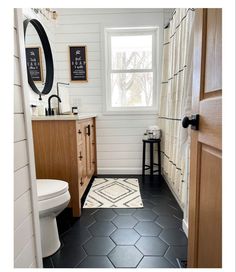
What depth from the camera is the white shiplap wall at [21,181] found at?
0.71 metres

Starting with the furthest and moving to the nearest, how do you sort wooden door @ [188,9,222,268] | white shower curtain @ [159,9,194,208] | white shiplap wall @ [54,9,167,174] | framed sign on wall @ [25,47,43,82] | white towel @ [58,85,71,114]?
A: white shiplap wall @ [54,9,167,174] < white towel @ [58,85,71,114] < framed sign on wall @ [25,47,43,82] < white shower curtain @ [159,9,194,208] < wooden door @ [188,9,222,268]

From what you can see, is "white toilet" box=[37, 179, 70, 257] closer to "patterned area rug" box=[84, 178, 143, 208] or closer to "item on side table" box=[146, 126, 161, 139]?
"patterned area rug" box=[84, 178, 143, 208]

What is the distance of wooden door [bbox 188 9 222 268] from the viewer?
680mm

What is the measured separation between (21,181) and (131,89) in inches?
101

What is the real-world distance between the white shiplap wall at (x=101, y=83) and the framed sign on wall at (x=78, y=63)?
0.06m

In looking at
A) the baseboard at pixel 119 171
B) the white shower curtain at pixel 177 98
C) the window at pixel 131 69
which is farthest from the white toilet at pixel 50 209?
the window at pixel 131 69

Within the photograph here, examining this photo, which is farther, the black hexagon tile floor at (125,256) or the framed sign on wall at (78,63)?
the framed sign on wall at (78,63)

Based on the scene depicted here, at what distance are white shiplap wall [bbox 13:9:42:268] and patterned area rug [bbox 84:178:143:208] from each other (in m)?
1.38

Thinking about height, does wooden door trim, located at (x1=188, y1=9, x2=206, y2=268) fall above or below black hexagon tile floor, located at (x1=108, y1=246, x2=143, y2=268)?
above

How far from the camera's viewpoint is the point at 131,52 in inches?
119

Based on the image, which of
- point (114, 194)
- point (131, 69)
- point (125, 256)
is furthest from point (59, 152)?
point (131, 69)

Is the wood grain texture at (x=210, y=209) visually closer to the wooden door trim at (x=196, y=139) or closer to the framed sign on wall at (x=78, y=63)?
the wooden door trim at (x=196, y=139)

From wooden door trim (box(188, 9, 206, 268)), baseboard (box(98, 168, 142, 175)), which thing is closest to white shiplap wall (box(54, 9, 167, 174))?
baseboard (box(98, 168, 142, 175))

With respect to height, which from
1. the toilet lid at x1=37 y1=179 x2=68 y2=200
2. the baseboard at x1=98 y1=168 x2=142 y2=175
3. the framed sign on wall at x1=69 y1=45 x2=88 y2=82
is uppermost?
the framed sign on wall at x1=69 y1=45 x2=88 y2=82
